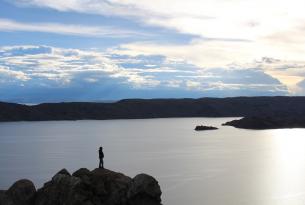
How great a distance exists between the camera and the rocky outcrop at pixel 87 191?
48344 mm

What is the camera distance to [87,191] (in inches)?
1925

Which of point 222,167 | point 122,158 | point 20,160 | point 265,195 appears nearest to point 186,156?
point 122,158

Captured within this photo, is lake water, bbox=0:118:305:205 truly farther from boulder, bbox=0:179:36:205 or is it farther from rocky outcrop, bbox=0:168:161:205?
boulder, bbox=0:179:36:205

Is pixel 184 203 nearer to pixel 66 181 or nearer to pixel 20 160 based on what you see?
pixel 66 181

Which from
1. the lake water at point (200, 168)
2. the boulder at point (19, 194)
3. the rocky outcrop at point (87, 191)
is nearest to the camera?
the rocky outcrop at point (87, 191)

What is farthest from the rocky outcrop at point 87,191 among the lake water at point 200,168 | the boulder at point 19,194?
the lake water at point 200,168

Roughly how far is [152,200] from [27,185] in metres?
12.6

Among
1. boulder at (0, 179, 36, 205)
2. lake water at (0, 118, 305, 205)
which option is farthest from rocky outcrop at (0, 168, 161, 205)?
lake water at (0, 118, 305, 205)

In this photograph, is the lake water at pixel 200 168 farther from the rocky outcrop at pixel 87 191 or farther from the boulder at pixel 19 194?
the boulder at pixel 19 194

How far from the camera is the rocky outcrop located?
4834 centimetres

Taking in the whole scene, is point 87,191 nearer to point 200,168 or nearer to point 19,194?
point 19,194

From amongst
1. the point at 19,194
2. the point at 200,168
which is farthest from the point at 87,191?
the point at 200,168

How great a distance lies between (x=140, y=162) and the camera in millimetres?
95625

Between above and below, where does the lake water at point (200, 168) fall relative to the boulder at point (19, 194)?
below
